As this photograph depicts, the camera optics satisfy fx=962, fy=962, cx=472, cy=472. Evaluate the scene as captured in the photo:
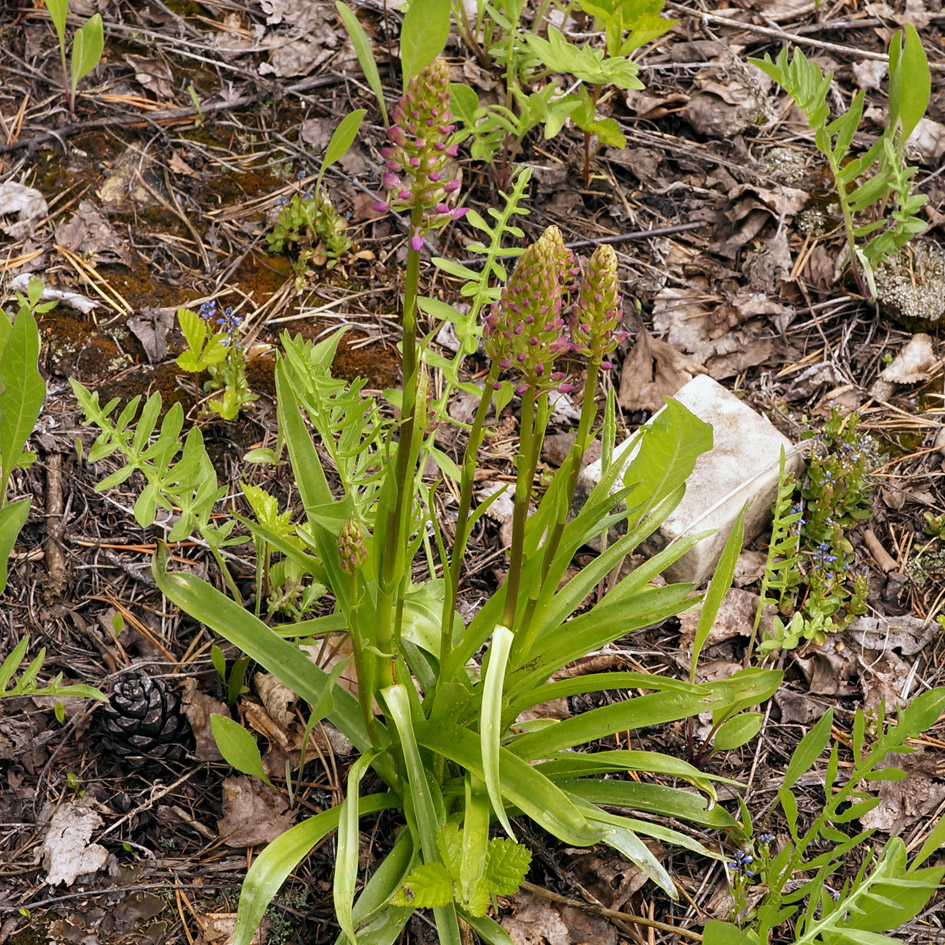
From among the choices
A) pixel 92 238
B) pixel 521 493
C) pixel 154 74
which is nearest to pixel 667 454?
pixel 521 493

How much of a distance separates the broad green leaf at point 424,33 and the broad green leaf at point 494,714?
3.58 ft

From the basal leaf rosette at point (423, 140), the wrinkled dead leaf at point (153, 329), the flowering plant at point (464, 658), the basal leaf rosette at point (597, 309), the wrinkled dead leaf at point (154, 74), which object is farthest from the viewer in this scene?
the wrinkled dead leaf at point (154, 74)

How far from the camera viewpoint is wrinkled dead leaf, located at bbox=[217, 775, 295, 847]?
7.52 feet

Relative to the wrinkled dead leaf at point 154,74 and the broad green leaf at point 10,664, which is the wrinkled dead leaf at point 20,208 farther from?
the broad green leaf at point 10,664

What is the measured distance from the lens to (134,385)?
3.00 metres

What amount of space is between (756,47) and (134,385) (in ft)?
9.73

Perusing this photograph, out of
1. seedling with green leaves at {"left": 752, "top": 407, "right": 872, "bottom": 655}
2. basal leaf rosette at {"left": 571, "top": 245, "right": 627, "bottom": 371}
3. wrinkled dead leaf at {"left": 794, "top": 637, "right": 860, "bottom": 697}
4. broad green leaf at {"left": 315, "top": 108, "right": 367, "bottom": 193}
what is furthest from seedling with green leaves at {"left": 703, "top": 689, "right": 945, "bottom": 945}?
broad green leaf at {"left": 315, "top": 108, "right": 367, "bottom": 193}

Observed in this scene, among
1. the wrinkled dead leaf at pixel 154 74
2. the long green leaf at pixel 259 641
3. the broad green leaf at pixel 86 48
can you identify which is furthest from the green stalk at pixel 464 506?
the wrinkled dead leaf at pixel 154 74

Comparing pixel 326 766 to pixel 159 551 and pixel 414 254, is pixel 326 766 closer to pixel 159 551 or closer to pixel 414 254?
pixel 159 551

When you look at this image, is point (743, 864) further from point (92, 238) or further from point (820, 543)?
point (92, 238)

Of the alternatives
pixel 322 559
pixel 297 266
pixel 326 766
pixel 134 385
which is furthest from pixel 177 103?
pixel 326 766

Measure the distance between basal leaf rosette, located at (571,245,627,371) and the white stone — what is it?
118 cm

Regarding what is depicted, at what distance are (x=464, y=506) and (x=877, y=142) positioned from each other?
2.37 m

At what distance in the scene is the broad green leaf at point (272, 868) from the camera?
1938 millimetres
